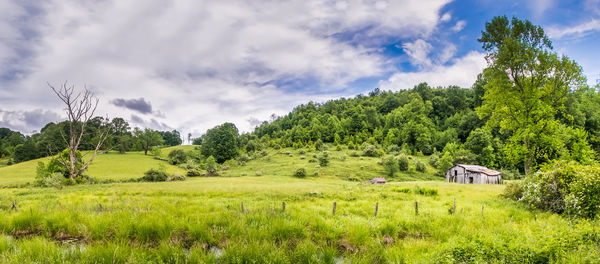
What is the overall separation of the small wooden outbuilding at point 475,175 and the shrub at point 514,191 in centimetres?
3777

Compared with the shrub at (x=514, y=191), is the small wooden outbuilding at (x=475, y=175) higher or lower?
lower

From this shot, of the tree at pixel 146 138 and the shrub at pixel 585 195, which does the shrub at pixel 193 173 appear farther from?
the shrub at pixel 585 195

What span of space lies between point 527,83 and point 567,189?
8.59 metres

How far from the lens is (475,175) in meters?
51.2

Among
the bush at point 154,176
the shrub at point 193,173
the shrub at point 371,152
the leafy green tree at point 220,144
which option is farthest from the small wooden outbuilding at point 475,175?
the leafy green tree at point 220,144

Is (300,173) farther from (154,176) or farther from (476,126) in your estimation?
(476,126)

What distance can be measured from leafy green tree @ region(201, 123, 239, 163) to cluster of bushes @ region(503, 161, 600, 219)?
90755 mm

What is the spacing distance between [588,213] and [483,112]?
10509 mm

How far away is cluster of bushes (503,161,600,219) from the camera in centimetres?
1102

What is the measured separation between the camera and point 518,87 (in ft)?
59.1

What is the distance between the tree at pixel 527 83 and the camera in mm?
17109

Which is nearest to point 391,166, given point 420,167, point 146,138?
point 420,167

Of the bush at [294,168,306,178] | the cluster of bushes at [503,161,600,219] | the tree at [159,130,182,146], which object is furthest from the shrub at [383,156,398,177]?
the tree at [159,130,182,146]

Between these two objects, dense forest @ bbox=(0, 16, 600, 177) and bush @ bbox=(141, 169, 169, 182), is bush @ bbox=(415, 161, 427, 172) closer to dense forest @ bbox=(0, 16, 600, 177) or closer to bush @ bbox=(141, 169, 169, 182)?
dense forest @ bbox=(0, 16, 600, 177)
